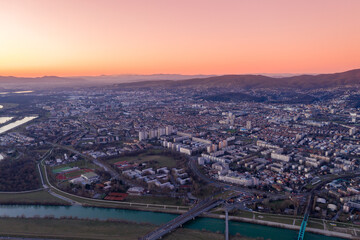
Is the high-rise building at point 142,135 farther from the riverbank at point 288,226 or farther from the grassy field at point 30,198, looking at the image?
the riverbank at point 288,226

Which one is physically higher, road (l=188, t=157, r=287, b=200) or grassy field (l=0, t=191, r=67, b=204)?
road (l=188, t=157, r=287, b=200)

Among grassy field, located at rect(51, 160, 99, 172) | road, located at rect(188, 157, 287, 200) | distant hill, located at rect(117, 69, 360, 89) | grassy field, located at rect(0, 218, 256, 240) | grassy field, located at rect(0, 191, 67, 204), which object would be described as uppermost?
distant hill, located at rect(117, 69, 360, 89)

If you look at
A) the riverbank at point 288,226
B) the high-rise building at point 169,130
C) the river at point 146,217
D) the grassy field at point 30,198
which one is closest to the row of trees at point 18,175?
the grassy field at point 30,198

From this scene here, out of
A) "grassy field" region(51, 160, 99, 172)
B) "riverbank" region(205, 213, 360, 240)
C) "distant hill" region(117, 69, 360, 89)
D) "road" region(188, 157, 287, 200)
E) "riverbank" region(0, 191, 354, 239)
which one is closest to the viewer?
"riverbank" region(205, 213, 360, 240)

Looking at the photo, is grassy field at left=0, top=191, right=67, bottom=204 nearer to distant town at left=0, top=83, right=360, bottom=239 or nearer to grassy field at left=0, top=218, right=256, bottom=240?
distant town at left=0, top=83, right=360, bottom=239

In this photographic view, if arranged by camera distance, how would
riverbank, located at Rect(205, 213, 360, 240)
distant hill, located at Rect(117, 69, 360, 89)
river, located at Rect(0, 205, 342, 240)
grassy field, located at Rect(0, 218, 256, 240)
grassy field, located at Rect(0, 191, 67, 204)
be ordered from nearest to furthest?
1. riverbank, located at Rect(205, 213, 360, 240)
2. grassy field, located at Rect(0, 218, 256, 240)
3. river, located at Rect(0, 205, 342, 240)
4. grassy field, located at Rect(0, 191, 67, 204)
5. distant hill, located at Rect(117, 69, 360, 89)

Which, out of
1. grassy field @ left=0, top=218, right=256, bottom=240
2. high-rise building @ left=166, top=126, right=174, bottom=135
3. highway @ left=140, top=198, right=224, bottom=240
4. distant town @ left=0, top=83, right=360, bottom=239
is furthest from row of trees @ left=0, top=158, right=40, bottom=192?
high-rise building @ left=166, top=126, right=174, bottom=135

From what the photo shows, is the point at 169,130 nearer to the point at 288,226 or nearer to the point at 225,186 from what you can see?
the point at 225,186
